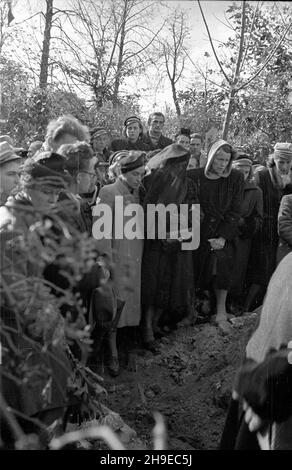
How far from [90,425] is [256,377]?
1.77 m

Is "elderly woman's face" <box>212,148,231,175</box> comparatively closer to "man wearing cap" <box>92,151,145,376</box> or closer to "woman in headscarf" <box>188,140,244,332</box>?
"woman in headscarf" <box>188,140,244,332</box>

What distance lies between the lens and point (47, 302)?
2.12 metres

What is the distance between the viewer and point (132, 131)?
25.6 feet

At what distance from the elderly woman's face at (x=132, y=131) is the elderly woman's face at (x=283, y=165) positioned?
63.0 inches

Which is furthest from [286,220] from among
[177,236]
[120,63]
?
[120,63]

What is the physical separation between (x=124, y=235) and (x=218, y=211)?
1.16m

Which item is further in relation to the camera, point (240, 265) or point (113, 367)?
point (240, 265)

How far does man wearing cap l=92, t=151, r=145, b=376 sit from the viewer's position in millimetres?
5852

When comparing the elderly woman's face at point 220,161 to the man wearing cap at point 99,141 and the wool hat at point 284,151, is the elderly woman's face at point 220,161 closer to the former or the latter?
the wool hat at point 284,151

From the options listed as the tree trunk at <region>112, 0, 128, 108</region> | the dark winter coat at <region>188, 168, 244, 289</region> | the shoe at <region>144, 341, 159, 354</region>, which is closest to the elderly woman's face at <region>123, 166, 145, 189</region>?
the dark winter coat at <region>188, 168, 244, 289</region>

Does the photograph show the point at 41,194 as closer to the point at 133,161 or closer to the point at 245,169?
Result: the point at 133,161

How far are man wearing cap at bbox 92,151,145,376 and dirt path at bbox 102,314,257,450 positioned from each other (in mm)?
312

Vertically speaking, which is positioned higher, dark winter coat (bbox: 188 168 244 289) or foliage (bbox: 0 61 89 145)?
foliage (bbox: 0 61 89 145)

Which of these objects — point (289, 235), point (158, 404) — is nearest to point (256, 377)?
point (158, 404)
